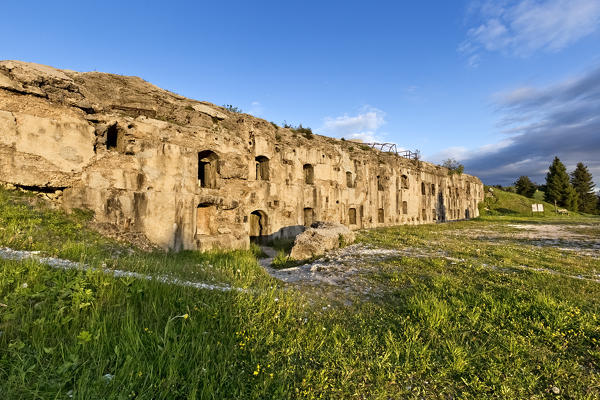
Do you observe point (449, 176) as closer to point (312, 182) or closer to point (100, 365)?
point (312, 182)

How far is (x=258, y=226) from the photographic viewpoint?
14.7 metres

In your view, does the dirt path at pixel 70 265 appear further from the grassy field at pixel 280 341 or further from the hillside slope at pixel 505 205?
the hillside slope at pixel 505 205

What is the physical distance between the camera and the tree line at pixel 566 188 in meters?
40.5

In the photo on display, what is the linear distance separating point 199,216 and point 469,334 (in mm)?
10600

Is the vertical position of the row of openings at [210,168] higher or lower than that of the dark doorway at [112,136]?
lower

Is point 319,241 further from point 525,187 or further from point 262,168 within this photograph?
point 525,187

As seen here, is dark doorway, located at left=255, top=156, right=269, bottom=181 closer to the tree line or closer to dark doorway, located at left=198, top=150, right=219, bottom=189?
dark doorway, located at left=198, top=150, right=219, bottom=189

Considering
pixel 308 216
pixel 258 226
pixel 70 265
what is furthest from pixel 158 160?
pixel 308 216

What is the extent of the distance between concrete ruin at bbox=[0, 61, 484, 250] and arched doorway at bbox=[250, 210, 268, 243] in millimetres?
52

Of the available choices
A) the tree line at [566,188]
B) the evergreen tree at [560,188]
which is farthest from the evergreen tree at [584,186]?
the evergreen tree at [560,188]

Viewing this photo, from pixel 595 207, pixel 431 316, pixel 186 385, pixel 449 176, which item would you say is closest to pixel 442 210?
pixel 449 176

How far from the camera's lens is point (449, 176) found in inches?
1195

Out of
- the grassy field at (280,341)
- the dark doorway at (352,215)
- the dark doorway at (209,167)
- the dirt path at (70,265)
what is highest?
the dark doorway at (209,167)

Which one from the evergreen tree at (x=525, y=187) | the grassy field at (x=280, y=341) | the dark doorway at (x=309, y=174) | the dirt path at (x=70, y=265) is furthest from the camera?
the evergreen tree at (x=525, y=187)
